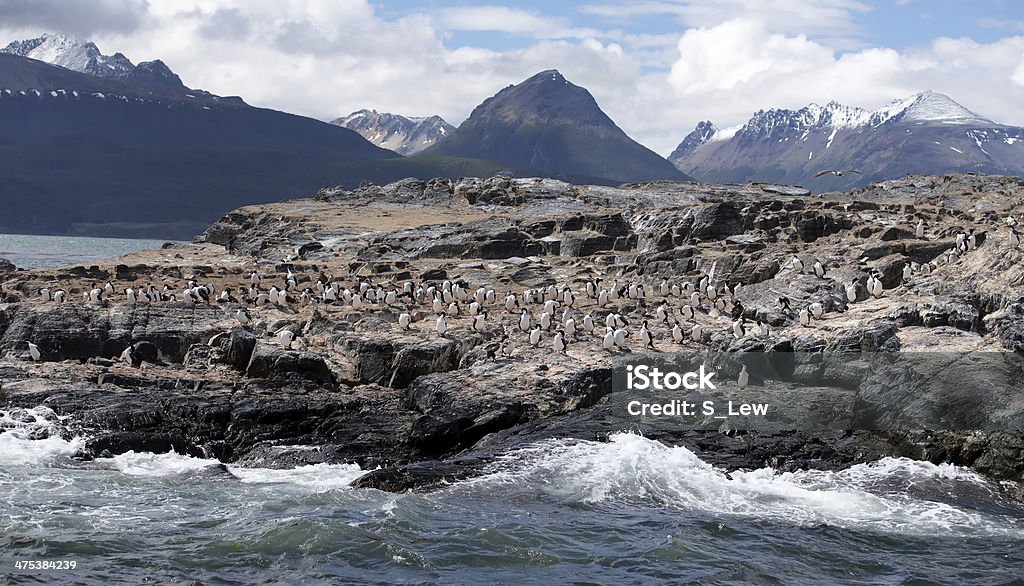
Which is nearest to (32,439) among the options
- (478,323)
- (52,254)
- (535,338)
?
(478,323)

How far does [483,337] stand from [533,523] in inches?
462

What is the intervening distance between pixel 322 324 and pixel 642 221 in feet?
82.1

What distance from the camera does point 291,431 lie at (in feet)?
82.5

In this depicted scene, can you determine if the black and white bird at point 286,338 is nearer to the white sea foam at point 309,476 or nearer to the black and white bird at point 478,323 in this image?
the black and white bird at point 478,323

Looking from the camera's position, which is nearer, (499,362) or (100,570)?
(100,570)

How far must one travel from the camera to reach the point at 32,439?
24406 mm

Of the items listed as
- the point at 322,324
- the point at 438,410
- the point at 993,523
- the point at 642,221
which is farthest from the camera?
the point at 642,221

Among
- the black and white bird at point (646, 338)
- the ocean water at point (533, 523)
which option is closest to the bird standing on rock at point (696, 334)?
the black and white bird at point (646, 338)

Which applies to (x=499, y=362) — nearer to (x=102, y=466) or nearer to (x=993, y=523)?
(x=102, y=466)

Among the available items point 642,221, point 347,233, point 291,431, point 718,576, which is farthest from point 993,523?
point 347,233

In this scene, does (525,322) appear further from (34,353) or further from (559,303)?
(34,353)

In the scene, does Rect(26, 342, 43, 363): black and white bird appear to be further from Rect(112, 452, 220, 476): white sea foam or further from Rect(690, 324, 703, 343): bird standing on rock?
Rect(690, 324, 703, 343): bird standing on rock

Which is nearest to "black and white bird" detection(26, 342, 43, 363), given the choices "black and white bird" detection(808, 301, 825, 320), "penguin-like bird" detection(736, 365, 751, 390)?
"penguin-like bird" detection(736, 365, 751, 390)

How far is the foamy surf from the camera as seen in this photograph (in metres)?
19.0
